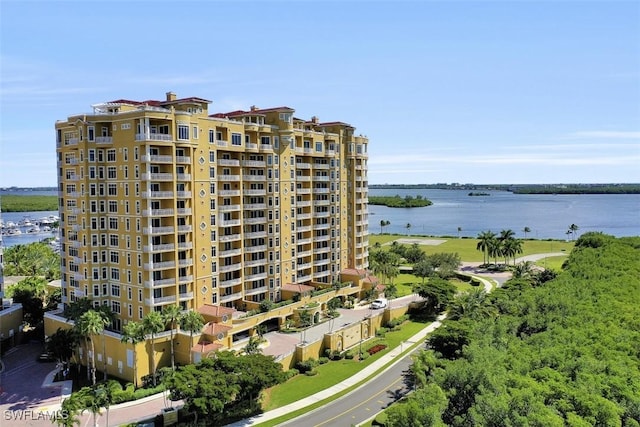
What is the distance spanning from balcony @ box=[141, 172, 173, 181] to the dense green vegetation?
37.6 metres

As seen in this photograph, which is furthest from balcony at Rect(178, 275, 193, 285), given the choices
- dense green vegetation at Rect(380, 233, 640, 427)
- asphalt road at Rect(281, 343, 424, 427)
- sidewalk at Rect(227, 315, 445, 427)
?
dense green vegetation at Rect(380, 233, 640, 427)

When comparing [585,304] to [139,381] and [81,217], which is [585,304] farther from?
[81,217]

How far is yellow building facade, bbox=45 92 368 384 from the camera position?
62125mm

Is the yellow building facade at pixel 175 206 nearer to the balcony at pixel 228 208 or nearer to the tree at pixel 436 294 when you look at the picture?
the balcony at pixel 228 208

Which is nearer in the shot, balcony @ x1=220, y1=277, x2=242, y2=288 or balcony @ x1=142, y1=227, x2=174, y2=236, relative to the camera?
balcony @ x1=142, y1=227, x2=174, y2=236

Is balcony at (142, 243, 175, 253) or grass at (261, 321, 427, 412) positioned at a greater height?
balcony at (142, 243, 175, 253)

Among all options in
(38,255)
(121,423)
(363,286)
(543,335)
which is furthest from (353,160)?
(38,255)

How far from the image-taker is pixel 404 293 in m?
100

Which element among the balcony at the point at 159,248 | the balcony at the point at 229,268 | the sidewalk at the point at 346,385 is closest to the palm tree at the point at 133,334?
the balcony at the point at 159,248

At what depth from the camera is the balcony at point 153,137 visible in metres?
60.9

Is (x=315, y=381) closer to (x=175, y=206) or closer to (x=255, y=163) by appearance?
(x=175, y=206)

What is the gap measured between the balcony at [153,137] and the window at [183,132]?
4.89 feet

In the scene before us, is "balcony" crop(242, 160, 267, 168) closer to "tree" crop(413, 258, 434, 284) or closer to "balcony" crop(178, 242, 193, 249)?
"balcony" crop(178, 242, 193, 249)

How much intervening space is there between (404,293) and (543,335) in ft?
167
